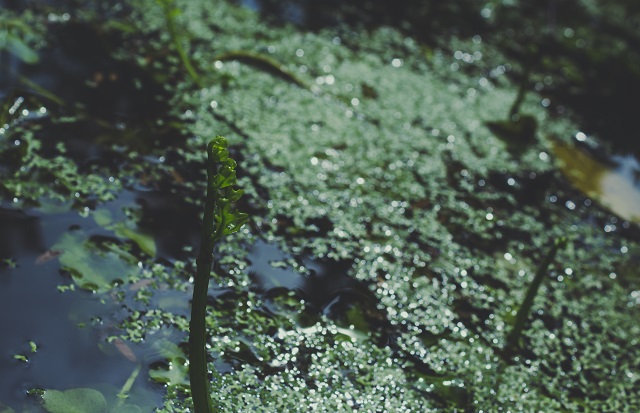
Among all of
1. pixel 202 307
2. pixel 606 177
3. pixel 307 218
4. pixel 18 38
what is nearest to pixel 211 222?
pixel 202 307

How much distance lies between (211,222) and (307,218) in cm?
69

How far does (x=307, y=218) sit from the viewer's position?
1454mm

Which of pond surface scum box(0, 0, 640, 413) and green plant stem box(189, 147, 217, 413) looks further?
pond surface scum box(0, 0, 640, 413)

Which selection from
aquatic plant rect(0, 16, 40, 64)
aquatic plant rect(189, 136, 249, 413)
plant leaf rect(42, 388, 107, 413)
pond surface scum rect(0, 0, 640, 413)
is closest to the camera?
aquatic plant rect(189, 136, 249, 413)

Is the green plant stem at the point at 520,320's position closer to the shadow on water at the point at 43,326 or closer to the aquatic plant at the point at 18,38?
the shadow on water at the point at 43,326

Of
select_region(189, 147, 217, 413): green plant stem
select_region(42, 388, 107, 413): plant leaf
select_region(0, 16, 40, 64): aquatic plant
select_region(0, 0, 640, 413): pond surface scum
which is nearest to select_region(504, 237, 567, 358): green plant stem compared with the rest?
select_region(0, 0, 640, 413): pond surface scum

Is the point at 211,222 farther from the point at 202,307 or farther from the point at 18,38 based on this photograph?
the point at 18,38

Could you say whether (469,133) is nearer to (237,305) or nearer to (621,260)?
(621,260)

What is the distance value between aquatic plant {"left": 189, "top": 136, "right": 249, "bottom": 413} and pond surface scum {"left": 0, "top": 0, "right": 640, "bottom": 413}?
207mm

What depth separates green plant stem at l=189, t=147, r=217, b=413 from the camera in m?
0.76

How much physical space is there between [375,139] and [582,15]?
68.7 inches

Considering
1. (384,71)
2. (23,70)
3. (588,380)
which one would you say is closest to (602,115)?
(384,71)

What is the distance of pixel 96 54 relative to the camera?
1.82m

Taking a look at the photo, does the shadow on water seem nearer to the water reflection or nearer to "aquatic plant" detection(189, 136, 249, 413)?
"aquatic plant" detection(189, 136, 249, 413)
